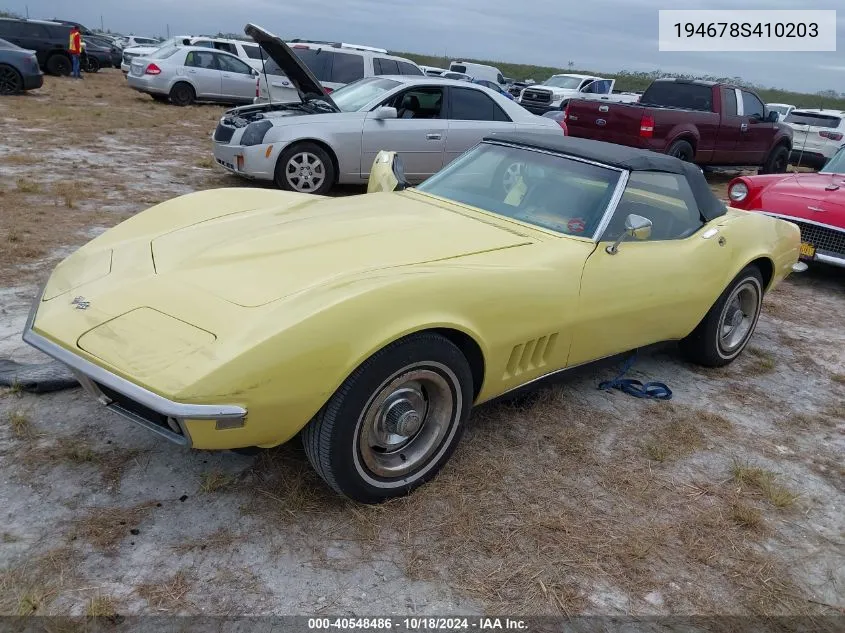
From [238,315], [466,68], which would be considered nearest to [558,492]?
[238,315]

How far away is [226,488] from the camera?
2.90 metres

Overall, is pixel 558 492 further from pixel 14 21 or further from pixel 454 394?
pixel 14 21

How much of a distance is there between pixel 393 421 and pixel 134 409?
3.20 ft

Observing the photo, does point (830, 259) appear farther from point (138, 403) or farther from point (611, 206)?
point (138, 403)

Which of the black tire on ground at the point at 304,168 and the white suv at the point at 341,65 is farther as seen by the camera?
the white suv at the point at 341,65

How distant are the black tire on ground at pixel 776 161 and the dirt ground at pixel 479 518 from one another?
426 inches

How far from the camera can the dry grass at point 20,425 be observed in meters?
3.12

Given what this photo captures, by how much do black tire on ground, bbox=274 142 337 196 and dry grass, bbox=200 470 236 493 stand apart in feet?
18.6

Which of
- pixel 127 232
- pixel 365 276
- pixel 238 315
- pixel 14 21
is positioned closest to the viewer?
pixel 238 315

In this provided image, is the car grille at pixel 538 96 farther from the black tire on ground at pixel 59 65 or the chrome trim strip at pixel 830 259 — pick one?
the chrome trim strip at pixel 830 259

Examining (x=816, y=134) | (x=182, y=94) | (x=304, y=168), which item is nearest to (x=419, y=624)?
(x=304, y=168)

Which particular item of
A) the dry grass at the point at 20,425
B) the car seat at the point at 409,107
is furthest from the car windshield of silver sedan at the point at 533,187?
the car seat at the point at 409,107

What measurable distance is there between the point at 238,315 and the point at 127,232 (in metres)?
1.30

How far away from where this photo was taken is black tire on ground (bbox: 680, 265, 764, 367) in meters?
4.44
